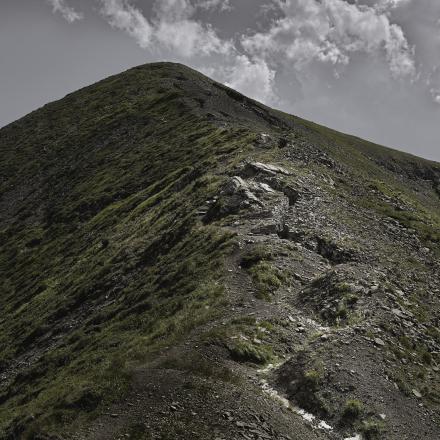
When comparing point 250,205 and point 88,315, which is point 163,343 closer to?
point 88,315

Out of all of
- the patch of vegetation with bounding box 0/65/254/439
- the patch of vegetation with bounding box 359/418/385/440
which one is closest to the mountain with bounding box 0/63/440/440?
the patch of vegetation with bounding box 359/418/385/440

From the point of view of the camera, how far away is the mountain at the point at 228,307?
15.5m

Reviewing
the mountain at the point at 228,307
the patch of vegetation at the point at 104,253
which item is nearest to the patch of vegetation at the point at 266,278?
the mountain at the point at 228,307

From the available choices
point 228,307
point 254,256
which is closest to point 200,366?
point 228,307

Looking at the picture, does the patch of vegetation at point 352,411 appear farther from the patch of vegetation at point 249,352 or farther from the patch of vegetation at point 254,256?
the patch of vegetation at point 254,256

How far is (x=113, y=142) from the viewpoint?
76188 millimetres

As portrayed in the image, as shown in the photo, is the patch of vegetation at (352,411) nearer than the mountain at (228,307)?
Yes

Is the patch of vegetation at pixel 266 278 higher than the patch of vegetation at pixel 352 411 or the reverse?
higher

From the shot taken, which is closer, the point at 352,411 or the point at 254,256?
the point at 352,411

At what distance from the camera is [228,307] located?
20.9 meters

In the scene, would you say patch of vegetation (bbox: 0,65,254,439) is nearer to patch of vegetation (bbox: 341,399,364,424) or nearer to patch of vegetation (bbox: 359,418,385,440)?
patch of vegetation (bbox: 341,399,364,424)

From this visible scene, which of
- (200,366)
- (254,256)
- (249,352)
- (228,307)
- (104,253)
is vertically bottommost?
(104,253)

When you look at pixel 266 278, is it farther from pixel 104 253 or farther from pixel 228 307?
pixel 104 253

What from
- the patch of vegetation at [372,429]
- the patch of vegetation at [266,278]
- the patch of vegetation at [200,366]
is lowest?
the patch of vegetation at [200,366]
